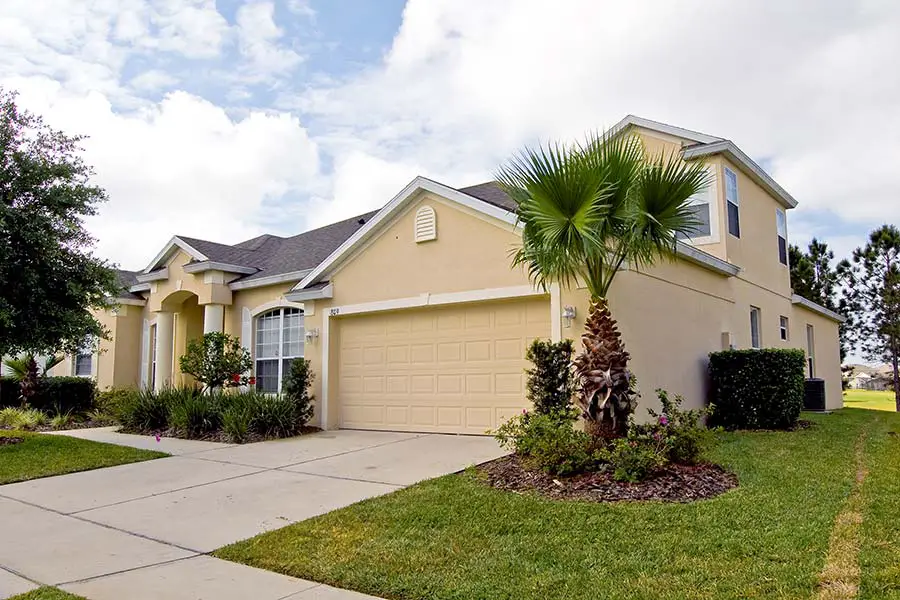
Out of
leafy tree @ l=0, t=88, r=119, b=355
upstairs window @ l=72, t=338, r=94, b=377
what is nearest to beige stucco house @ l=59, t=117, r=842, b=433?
upstairs window @ l=72, t=338, r=94, b=377

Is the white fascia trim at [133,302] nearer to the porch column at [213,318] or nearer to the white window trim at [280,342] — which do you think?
the porch column at [213,318]

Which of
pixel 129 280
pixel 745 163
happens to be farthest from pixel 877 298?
pixel 129 280

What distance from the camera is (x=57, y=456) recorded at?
10.6 m

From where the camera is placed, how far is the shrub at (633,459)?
6.93 m

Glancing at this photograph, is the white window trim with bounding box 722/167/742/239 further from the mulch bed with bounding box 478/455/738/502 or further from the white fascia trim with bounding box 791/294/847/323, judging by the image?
the mulch bed with bounding box 478/455/738/502

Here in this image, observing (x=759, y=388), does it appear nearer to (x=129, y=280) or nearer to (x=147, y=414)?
(x=147, y=414)

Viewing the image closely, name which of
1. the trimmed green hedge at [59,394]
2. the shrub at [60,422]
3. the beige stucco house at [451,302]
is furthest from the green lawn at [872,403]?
the trimmed green hedge at [59,394]

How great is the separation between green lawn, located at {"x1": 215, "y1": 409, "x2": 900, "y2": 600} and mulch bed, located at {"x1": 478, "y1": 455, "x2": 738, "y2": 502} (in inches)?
10.2

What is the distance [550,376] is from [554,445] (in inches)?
94.4

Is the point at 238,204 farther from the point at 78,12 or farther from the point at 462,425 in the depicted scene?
the point at 462,425

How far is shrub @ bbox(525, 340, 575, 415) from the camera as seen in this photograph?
966 centimetres

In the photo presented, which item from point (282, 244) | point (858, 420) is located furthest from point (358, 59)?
point (858, 420)

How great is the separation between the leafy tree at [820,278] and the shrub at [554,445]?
22968mm

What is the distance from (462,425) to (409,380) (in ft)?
4.82
